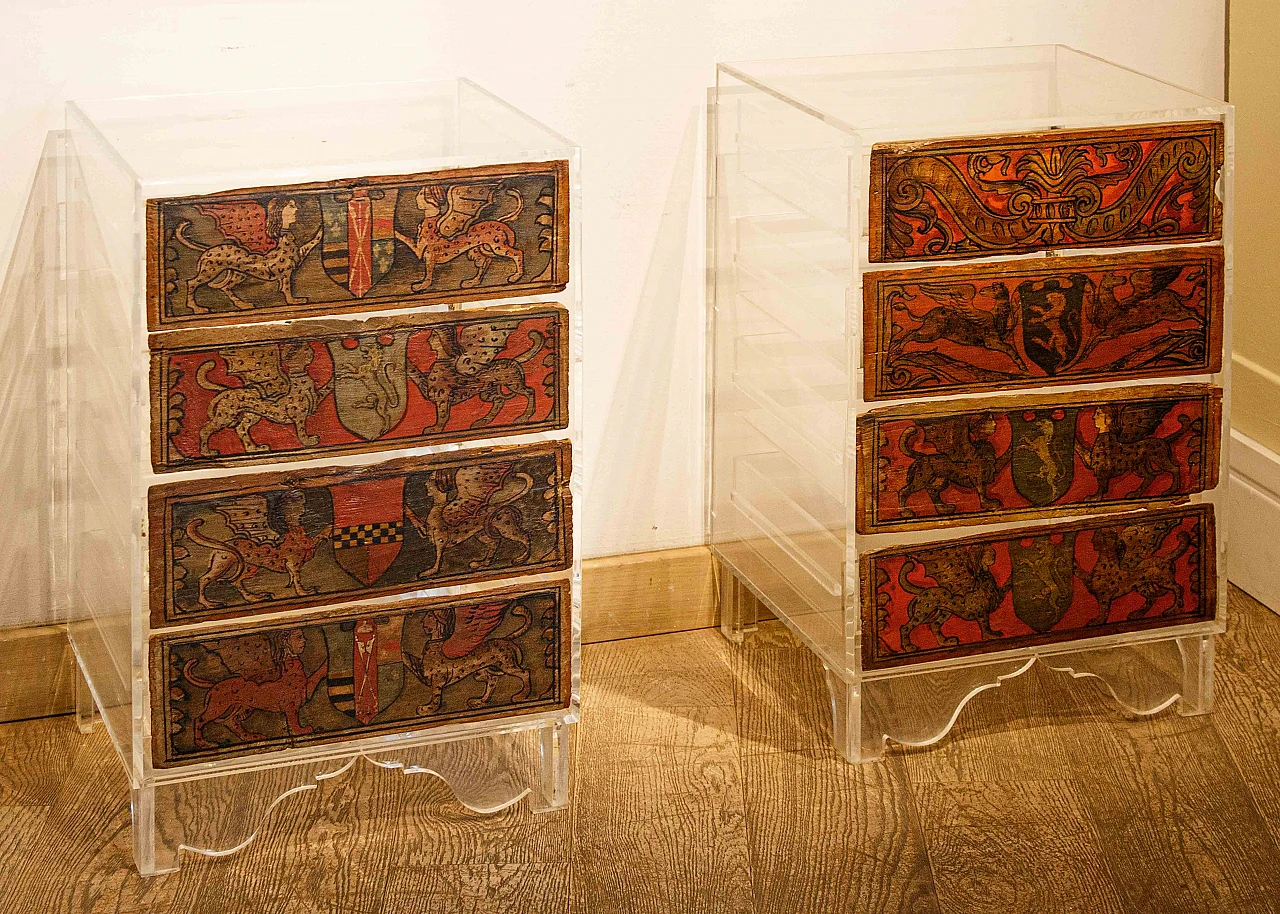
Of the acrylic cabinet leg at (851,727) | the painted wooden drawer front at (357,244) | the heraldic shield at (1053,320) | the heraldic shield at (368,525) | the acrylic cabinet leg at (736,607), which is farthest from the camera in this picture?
the acrylic cabinet leg at (736,607)

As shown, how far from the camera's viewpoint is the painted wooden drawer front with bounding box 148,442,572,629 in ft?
4.47

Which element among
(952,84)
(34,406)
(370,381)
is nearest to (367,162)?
(370,381)

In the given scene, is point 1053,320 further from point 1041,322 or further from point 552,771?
point 552,771

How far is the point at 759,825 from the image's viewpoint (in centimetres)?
152

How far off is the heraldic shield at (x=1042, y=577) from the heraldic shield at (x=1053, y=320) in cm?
18

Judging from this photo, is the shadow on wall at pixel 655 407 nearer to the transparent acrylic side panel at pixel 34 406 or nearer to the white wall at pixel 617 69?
the white wall at pixel 617 69

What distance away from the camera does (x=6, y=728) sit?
1721 millimetres

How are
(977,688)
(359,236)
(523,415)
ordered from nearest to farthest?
(359,236)
(523,415)
(977,688)

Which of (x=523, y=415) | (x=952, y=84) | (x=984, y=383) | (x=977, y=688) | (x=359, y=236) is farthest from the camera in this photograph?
(x=952, y=84)

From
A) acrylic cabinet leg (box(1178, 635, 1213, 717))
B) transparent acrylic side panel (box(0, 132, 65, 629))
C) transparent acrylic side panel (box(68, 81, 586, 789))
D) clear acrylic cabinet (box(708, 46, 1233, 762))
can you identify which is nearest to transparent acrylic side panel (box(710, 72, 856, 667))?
clear acrylic cabinet (box(708, 46, 1233, 762))

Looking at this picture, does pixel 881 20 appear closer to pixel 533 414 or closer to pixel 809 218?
pixel 809 218

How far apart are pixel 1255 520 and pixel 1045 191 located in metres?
0.73

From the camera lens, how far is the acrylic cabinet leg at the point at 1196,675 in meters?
1.70

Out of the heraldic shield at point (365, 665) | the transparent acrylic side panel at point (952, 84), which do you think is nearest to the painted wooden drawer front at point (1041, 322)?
the transparent acrylic side panel at point (952, 84)
